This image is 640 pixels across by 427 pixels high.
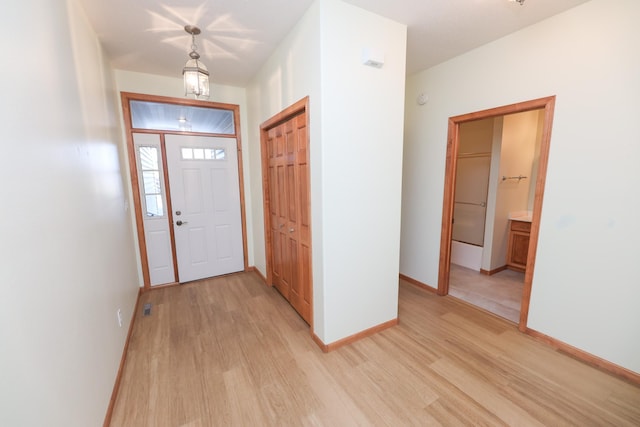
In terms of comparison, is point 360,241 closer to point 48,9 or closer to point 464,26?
point 464,26

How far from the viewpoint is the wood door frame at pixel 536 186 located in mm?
2156

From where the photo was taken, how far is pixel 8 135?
911 millimetres

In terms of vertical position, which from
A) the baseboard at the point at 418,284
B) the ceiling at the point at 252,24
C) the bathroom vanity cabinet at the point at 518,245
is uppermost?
the ceiling at the point at 252,24

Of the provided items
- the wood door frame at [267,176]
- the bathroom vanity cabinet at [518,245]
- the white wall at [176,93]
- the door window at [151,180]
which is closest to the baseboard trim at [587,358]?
the bathroom vanity cabinet at [518,245]

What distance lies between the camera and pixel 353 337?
90.3 inches

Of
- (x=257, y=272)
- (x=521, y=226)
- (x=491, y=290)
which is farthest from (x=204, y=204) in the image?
(x=521, y=226)

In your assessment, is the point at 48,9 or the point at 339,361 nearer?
the point at 48,9

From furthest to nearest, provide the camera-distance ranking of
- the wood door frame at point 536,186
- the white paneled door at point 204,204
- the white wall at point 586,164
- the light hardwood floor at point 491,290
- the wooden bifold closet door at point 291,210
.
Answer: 1. the white paneled door at point 204,204
2. the light hardwood floor at point 491,290
3. the wooden bifold closet door at point 291,210
4. the wood door frame at point 536,186
5. the white wall at point 586,164

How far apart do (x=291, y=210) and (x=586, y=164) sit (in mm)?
2475

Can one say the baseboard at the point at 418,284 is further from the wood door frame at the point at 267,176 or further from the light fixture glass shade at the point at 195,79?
the light fixture glass shade at the point at 195,79

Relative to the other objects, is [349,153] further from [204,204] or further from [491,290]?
[491,290]

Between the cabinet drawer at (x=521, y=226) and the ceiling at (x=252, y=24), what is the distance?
2.55m

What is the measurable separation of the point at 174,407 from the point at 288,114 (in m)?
2.41

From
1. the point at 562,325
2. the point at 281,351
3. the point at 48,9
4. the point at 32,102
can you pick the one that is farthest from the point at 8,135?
the point at 562,325
